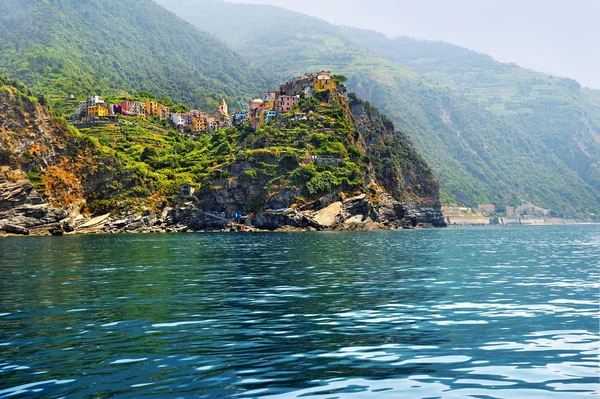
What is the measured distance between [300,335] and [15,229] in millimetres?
114382

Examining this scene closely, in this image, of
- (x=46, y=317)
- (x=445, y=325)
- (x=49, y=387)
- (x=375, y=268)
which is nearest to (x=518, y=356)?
(x=445, y=325)

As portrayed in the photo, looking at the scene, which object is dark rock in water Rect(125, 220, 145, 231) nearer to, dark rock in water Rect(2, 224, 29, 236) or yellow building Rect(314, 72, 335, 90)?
dark rock in water Rect(2, 224, 29, 236)

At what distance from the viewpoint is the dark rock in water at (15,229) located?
11950 centimetres

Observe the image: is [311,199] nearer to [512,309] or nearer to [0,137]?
[0,137]

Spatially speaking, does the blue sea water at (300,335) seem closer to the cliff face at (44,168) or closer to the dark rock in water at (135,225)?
the cliff face at (44,168)

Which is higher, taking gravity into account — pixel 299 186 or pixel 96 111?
pixel 96 111

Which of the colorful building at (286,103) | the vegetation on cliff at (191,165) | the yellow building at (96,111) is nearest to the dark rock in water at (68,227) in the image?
the vegetation on cliff at (191,165)

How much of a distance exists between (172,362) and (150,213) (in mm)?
133725

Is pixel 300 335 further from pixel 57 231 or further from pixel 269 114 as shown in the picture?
pixel 269 114

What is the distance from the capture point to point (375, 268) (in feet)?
154

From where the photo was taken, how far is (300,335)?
2136 centimetres

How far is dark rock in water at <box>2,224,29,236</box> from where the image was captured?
120 metres

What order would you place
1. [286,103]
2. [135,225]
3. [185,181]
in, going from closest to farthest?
[135,225], [185,181], [286,103]

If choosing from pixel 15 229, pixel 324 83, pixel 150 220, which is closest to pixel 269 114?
pixel 324 83
